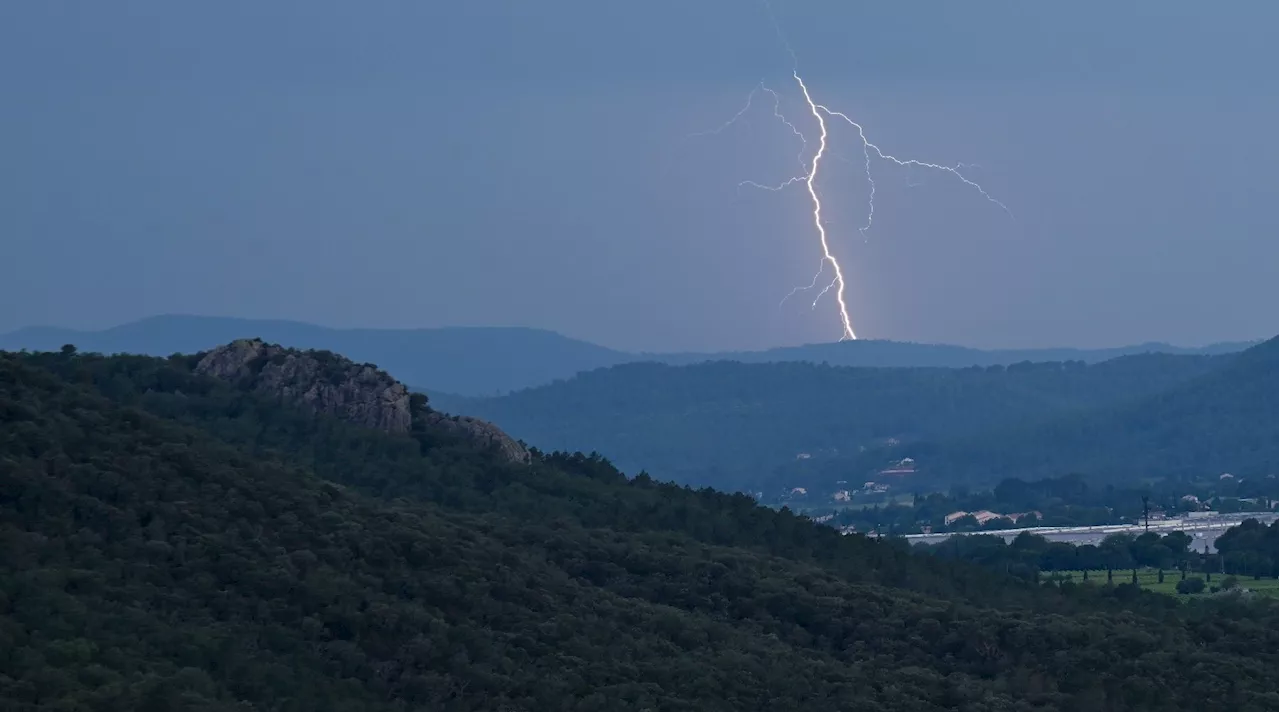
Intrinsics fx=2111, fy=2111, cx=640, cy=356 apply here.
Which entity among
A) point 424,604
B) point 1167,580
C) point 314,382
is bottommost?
point 424,604

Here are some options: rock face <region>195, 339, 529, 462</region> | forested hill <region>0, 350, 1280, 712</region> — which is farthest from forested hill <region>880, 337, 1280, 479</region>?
forested hill <region>0, 350, 1280, 712</region>

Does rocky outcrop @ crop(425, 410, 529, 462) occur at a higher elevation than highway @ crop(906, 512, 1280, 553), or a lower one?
higher

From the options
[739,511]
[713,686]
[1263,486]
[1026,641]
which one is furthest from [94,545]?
[1263,486]

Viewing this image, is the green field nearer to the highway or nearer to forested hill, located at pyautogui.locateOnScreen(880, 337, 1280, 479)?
the highway

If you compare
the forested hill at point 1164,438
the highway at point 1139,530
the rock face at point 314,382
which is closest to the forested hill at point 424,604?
the rock face at point 314,382

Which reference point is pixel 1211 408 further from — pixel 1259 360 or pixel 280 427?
pixel 280 427

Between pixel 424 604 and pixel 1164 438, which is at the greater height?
pixel 1164 438

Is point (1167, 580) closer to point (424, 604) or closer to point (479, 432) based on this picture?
point (479, 432)

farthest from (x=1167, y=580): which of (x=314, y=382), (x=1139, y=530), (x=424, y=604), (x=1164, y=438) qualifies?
(x=1164, y=438)
